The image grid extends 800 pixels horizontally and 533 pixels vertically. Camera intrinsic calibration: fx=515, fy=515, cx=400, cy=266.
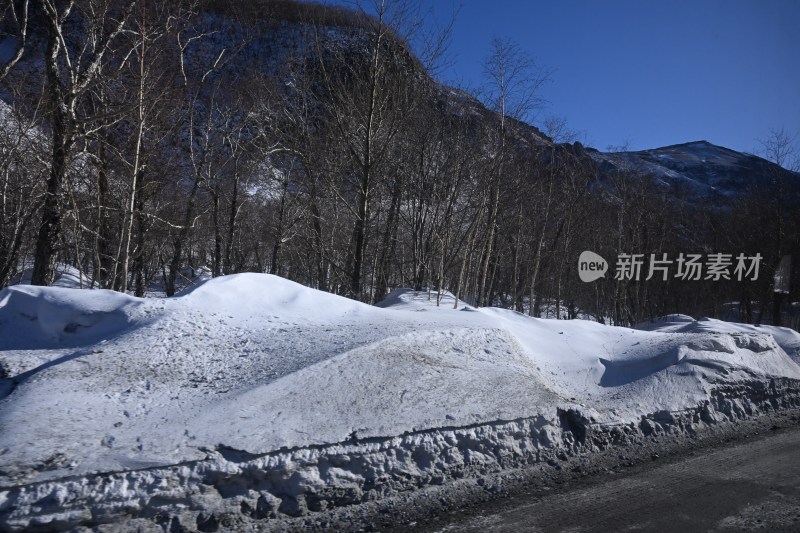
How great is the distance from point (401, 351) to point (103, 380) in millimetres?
2331

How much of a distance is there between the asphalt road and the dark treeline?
5.82 meters

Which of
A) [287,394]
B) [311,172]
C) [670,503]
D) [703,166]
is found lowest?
[670,503]

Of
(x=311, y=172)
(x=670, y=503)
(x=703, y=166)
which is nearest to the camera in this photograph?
(x=670, y=503)

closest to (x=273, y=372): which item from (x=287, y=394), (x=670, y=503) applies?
(x=287, y=394)

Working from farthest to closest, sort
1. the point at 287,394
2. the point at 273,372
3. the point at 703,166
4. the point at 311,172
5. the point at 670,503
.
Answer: the point at 703,166
the point at 311,172
the point at 273,372
the point at 287,394
the point at 670,503

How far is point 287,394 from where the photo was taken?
148 inches

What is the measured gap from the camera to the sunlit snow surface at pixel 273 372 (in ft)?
10.3

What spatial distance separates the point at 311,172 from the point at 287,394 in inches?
521

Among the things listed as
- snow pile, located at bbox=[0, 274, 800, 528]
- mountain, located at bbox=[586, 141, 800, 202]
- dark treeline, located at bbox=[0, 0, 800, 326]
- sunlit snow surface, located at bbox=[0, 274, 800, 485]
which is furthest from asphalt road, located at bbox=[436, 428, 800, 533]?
mountain, located at bbox=[586, 141, 800, 202]

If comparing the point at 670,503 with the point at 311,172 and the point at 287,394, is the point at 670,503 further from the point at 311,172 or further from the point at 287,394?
the point at 311,172

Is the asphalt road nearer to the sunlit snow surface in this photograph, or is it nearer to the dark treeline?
the sunlit snow surface

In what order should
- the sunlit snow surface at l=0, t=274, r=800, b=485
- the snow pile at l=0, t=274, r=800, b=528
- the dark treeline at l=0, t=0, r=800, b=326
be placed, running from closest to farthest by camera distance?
the snow pile at l=0, t=274, r=800, b=528 < the sunlit snow surface at l=0, t=274, r=800, b=485 < the dark treeline at l=0, t=0, r=800, b=326

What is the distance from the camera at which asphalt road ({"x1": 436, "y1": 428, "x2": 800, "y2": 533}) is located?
3211 millimetres

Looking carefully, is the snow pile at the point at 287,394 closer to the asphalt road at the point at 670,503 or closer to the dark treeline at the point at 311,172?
the asphalt road at the point at 670,503
